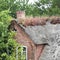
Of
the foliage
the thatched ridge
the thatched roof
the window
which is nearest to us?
the foliage

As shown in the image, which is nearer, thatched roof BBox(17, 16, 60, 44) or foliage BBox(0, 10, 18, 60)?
foliage BBox(0, 10, 18, 60)

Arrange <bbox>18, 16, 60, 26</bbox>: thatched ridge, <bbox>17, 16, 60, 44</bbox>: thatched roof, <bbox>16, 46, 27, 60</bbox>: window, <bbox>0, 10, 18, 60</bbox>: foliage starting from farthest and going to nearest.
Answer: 1. <bbox>18, 16, 60, 26</bbox>: thatched ridge
2. <bbox>17, 16, 60, 44</bbox>: thatched roof
3. <bbox>16, 46, 27, 60</bbox>: window
4. <bbox>0, 10, 18, 60</bbox>: foliage

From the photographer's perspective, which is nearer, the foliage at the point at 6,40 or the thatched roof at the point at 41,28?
the foliage at the point at 6,40

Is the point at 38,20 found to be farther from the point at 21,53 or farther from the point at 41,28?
the point at 21,53

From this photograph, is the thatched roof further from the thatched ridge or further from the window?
the window

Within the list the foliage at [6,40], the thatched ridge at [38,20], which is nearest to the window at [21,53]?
the foliage at [6,40]

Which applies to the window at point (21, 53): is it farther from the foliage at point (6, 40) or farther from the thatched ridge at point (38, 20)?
the thatched ridge at point (38, 20)

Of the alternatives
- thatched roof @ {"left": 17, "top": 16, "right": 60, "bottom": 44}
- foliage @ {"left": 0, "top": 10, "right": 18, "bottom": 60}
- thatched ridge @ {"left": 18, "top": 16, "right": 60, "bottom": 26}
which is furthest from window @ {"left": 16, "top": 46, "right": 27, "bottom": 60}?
thatched ridge @ {"left": 18, "top": 16, "right": 60, "bottom": 26}

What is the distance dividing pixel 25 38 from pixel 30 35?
0.45 metres

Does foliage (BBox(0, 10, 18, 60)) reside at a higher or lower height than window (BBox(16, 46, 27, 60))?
higher

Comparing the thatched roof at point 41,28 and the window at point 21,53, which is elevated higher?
the thatched roof at point 41,28

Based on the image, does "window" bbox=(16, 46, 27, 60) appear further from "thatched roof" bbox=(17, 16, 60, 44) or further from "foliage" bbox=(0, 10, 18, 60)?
"thatched roof" bbox=(17, 16, 60, 44)

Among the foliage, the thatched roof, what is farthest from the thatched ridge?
the foliage

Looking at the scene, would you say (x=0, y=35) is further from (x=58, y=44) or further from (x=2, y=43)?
(x=58, y=44)
